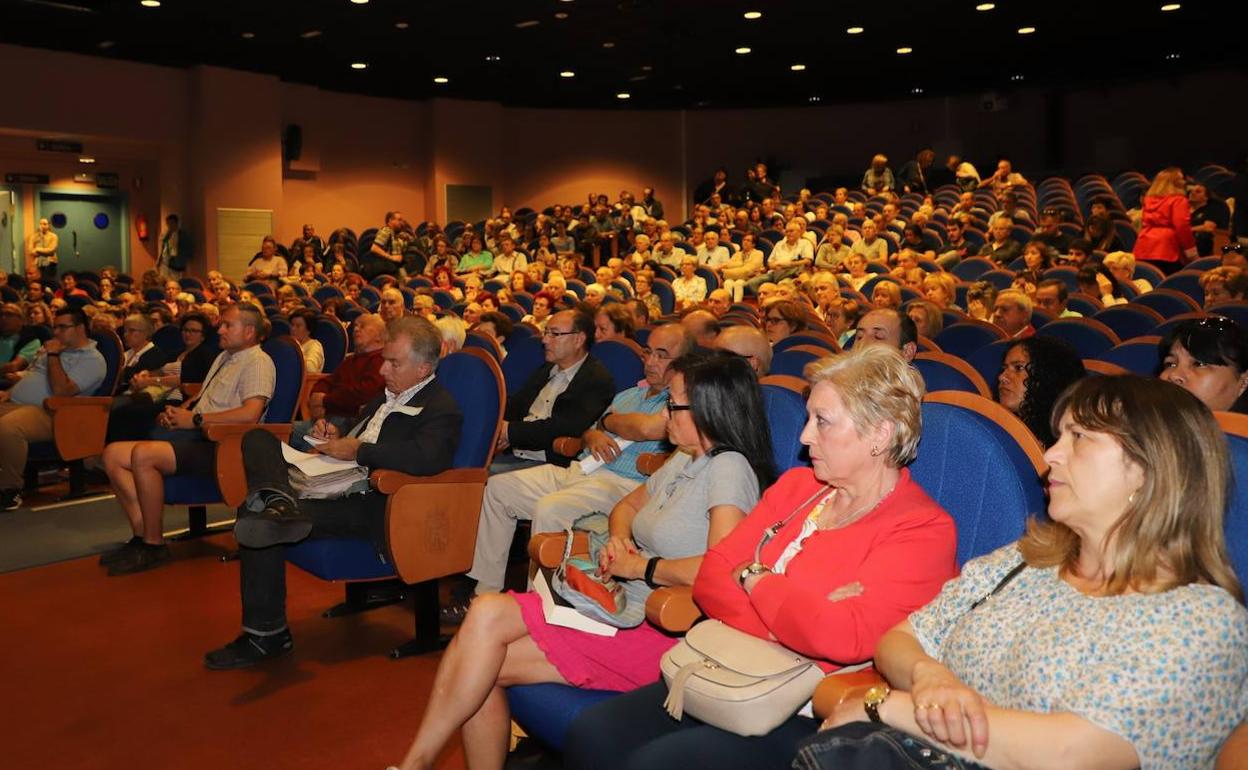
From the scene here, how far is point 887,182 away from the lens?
48.9 ft

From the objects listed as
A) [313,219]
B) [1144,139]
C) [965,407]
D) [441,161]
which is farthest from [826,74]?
[965,407]

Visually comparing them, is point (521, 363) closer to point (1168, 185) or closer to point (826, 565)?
point (826, 565)

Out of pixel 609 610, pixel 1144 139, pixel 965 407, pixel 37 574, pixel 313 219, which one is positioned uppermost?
pixel 1144 139

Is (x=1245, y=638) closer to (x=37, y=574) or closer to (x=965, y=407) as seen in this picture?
(x=965, y=407)

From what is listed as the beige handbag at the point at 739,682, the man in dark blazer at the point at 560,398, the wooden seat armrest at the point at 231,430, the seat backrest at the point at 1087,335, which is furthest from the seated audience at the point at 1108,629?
the wooden seat armrest at the point at 231,430

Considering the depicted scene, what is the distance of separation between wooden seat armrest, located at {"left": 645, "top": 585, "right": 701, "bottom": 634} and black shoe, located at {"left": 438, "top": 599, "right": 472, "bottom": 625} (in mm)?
1793

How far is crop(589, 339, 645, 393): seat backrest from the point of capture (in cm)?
450

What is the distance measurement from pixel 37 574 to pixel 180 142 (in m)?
11.8

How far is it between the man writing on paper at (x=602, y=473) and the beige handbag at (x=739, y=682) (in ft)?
5.26

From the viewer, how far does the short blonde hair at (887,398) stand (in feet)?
6.36

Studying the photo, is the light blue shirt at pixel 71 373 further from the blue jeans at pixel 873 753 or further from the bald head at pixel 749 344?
the blue jeans at pixel 873 753

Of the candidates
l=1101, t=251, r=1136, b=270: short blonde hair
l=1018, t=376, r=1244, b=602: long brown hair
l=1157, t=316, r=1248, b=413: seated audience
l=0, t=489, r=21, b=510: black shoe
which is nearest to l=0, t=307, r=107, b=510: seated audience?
l=0, t=489, r=21, b=510: black shoe

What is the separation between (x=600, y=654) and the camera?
7.38 feet

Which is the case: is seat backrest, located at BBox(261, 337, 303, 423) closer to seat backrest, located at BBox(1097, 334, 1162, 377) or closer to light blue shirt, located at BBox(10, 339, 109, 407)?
light blue shirt, located at BBox(10, 339, 109, 407)
